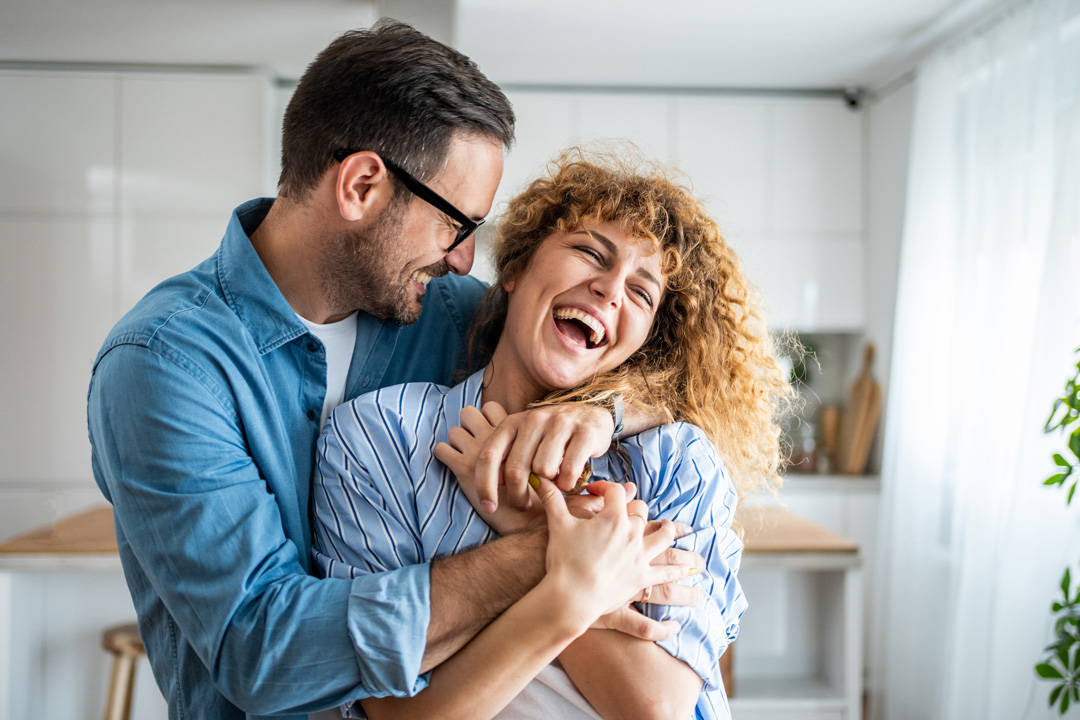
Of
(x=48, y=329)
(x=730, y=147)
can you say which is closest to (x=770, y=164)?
(x=730, y=147)

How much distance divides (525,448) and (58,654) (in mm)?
2757

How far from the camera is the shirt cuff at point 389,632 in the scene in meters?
1.01

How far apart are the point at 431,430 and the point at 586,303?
33cm

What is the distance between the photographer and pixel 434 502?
120cm

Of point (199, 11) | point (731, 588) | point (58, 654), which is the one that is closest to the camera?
point (731, 588)

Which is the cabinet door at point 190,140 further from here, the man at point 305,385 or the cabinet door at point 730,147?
the man at point 305,385

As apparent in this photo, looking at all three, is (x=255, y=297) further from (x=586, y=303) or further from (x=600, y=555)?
(x=600, y=555)

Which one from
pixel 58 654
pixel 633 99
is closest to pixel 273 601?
pixel 58 654

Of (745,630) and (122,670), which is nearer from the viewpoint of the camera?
(122,670)

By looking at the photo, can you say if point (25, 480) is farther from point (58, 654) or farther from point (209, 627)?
point (209, 627)

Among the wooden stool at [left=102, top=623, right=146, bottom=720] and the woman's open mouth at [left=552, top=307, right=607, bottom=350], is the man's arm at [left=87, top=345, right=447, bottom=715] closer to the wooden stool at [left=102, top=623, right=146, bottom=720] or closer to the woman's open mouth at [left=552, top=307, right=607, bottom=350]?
the woman's open mouth at [left=552, top=307, right=607, bottom=350]

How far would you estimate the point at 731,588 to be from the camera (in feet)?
4.09

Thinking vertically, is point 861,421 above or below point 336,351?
below

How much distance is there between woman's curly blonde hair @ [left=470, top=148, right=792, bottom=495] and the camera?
1372 millimetres
